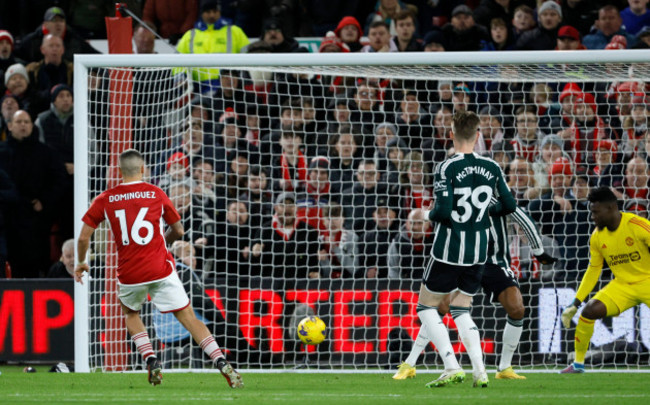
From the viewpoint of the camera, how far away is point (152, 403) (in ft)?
22.9

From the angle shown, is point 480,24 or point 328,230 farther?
point 480,24

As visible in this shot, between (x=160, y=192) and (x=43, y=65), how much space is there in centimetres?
657

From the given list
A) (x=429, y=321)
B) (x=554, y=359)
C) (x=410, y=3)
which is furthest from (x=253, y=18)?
(x=429, y=321)

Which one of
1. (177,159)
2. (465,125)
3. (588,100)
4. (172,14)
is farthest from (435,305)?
(172,14)

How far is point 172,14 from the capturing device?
15.6 meters

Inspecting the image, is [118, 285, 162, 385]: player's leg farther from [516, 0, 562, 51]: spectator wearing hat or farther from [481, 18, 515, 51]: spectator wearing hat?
[516, 0, 562, 51]: spectator wearing hat

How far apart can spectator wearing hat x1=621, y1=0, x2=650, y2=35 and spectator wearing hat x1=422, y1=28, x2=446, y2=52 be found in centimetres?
251

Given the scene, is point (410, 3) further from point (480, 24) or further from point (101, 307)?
point (101, 307)

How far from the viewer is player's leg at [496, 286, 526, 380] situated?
9.23 m

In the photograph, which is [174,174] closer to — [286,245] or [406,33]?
[286,245]

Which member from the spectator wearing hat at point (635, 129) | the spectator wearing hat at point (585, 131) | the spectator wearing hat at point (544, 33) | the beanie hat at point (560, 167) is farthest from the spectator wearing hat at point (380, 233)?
the spectator wearing hat at point (544, 33)

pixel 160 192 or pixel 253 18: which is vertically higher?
pixel 253 18

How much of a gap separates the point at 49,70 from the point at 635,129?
23.9 ft

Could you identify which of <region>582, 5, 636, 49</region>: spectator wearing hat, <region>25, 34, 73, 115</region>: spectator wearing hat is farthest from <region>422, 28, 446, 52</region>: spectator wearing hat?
<region>25, 34, 73, 115</region>: spectator wearing hat
